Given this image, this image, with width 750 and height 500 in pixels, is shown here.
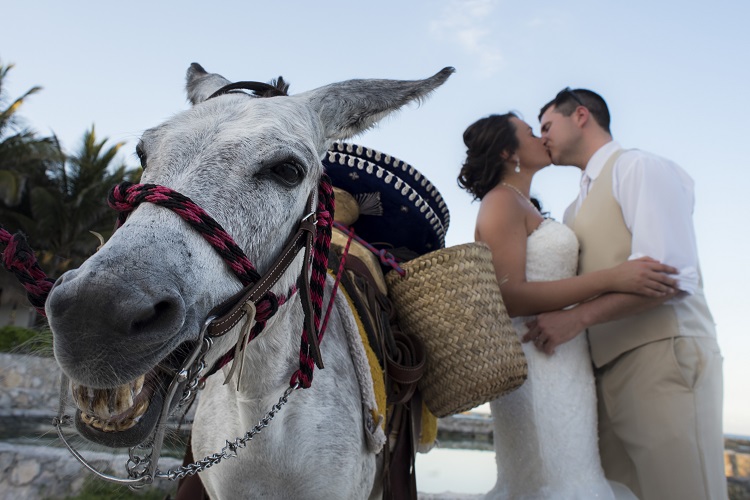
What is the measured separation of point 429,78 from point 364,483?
1.46 metres

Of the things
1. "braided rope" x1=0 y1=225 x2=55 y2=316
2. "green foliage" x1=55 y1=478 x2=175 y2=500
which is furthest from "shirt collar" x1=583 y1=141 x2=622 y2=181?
"green foliage" x1=55 y1=478 x2=175 y2=500

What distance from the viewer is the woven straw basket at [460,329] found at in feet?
8.02

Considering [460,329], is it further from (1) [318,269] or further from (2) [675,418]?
(2) [675,418]

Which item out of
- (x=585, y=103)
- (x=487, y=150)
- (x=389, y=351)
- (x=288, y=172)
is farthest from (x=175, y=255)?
(x=585, y=103)

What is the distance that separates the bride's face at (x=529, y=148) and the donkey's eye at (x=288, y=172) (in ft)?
6.79

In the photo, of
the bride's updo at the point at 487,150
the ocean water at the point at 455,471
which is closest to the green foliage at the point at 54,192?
the ocean water at the point at 455,471

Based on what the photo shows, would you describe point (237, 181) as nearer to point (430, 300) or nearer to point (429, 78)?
point (429, 78)

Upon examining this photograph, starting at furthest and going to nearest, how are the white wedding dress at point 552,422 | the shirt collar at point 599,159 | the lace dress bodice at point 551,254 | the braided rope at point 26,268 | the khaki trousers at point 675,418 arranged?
the shirt collar at point 599,159
the lace dress bodice at point 551,254
the white wedding dress at point 552,422
the khaki trousers at point 675,418
the braided rope at point 26,268

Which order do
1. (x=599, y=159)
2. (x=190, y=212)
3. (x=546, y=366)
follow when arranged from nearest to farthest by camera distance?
(x=190, y=212), (x=546, y=366), (x=599, y=159)

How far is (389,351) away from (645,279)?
1218mm

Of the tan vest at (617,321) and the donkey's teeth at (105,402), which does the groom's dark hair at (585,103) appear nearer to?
the tan vest at (617,321)

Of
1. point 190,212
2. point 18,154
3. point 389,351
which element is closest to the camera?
point 190,212

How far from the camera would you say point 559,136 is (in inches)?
137

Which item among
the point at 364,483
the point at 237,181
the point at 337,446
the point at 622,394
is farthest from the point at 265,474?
the point at 622,394
